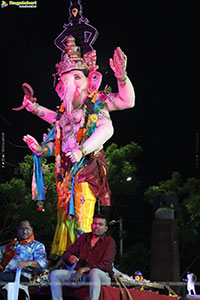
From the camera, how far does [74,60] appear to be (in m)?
7.10

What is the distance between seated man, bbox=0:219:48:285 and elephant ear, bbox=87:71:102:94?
194 centimetres

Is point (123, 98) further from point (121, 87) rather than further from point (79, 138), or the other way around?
point (79, 138)

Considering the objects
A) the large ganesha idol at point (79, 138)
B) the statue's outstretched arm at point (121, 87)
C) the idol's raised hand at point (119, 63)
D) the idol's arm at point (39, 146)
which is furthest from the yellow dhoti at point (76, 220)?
the idol's raised hand at point (119, 63)

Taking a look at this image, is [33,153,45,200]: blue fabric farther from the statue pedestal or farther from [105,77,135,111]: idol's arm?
the statue pedestal

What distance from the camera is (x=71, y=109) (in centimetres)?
696

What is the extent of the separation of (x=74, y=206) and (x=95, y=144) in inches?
28.4

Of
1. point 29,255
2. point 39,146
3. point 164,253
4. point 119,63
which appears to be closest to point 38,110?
point 39,146

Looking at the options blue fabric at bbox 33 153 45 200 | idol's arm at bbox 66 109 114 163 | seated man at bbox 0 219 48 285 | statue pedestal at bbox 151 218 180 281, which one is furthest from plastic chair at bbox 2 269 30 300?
statue pedestal at bbox 151 218 180 281

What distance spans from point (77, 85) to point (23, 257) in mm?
2254

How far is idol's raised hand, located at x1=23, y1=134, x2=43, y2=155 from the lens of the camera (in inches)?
271

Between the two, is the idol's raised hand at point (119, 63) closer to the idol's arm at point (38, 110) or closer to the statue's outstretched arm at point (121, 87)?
the statue's outstretched arm at point (121, 87)

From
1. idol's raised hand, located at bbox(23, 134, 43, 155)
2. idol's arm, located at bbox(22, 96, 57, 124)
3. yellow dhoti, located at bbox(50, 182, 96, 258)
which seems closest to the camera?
yellow dhoti, located at bbox(50, 182, 96, 258)

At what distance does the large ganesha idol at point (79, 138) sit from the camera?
664cm

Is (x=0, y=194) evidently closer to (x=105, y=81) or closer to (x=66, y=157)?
(x=105, y=81)
